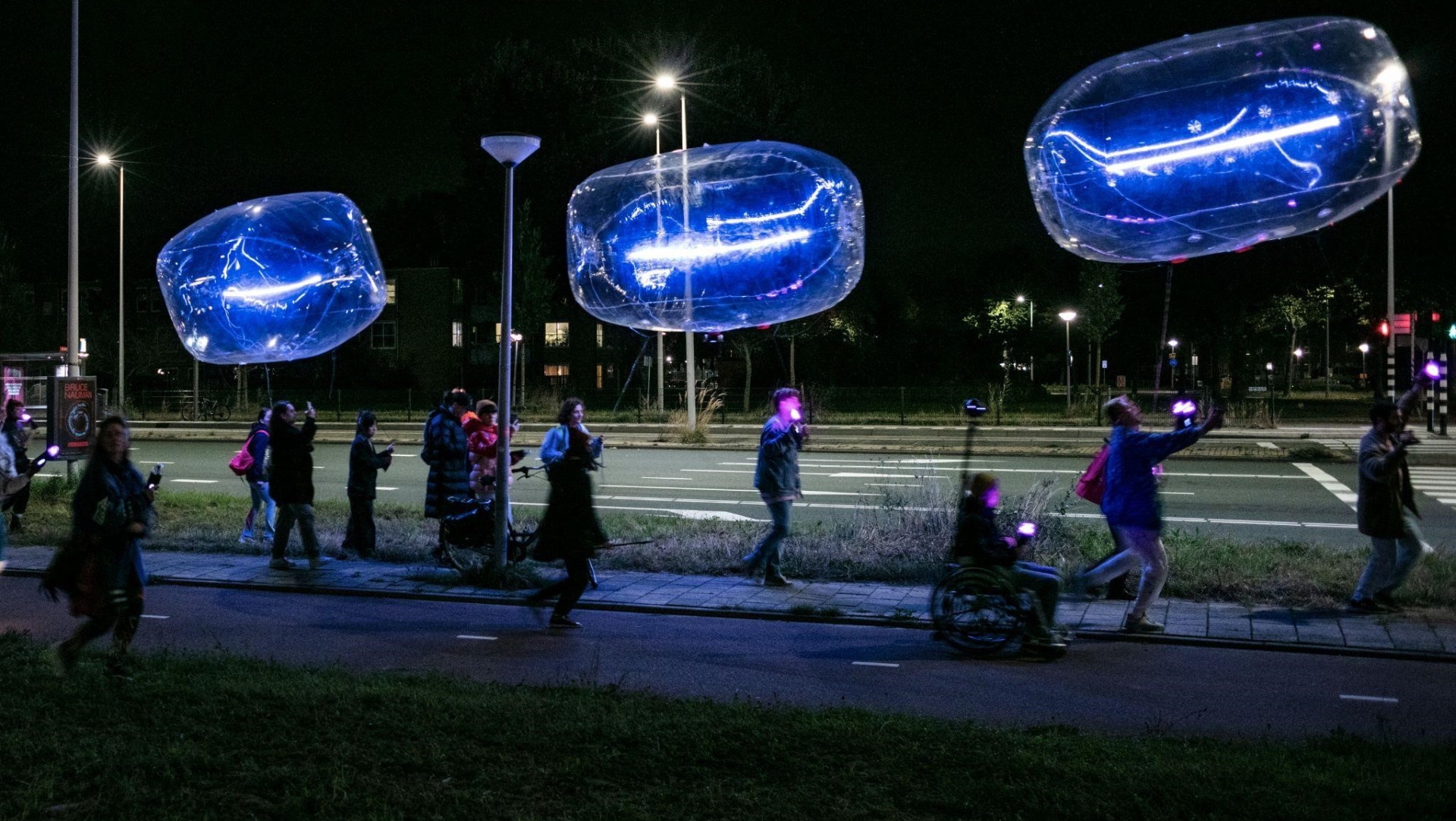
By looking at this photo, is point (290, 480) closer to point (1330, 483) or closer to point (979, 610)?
point (979, 610)

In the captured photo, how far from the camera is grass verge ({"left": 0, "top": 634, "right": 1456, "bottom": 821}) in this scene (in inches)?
177

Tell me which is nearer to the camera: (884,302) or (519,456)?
(519,456)

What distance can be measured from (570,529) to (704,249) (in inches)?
88.1

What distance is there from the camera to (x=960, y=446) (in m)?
26.0

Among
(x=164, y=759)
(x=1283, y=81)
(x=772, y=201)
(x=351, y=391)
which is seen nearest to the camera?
(x=164, y=759)

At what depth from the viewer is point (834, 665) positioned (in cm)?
745

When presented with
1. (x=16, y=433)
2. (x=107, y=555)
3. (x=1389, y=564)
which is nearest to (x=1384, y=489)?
(x=1389, y=564)

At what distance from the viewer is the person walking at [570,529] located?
27.9 ft

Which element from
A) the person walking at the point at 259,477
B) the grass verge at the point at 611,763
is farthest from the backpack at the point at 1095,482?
the person walking at the point at 259,477

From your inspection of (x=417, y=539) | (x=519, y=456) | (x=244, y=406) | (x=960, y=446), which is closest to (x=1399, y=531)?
(x=519, y=456)

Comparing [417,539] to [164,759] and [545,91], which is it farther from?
[545,91]

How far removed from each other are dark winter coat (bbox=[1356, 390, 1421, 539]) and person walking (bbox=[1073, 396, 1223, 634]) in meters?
1.73

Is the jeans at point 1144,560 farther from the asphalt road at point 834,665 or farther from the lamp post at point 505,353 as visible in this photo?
the lamp post at point 505,353

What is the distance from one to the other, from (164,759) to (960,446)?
22.2 m
